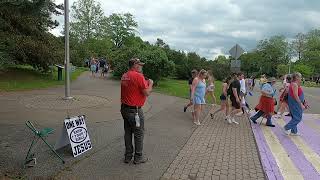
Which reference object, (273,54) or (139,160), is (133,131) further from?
(273,54)

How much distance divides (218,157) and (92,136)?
9.39 feet

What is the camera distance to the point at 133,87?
7.16 metres

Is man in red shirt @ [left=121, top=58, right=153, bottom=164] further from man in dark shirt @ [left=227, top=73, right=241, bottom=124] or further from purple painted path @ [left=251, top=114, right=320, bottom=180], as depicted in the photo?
man in dark shirt @ [left=227, top=73, right=241, bottom=124]

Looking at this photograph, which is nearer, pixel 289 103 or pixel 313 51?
pixel 289 103

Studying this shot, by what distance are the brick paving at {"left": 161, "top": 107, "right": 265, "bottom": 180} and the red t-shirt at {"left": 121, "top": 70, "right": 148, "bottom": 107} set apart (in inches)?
49.1

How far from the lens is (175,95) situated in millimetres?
A: 20531

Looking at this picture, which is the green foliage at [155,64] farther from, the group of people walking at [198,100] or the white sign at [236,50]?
the group of people walking at [198,100]

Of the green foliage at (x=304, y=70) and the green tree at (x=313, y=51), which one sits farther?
the green tree at (x=313, y=51)

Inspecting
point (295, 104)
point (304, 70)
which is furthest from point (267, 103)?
point (304, 70)

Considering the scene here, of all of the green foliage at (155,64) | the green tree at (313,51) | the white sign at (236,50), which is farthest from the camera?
the green tree at (313,51)

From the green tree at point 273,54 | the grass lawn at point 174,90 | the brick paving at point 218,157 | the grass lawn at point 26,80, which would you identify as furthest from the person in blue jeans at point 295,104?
the green tree at point 273,54

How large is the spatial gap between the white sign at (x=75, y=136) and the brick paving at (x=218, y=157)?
1.62 metres

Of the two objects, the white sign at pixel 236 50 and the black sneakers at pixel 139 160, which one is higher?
the white sign at pixel 236 50

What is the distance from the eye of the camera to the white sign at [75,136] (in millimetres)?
7344
